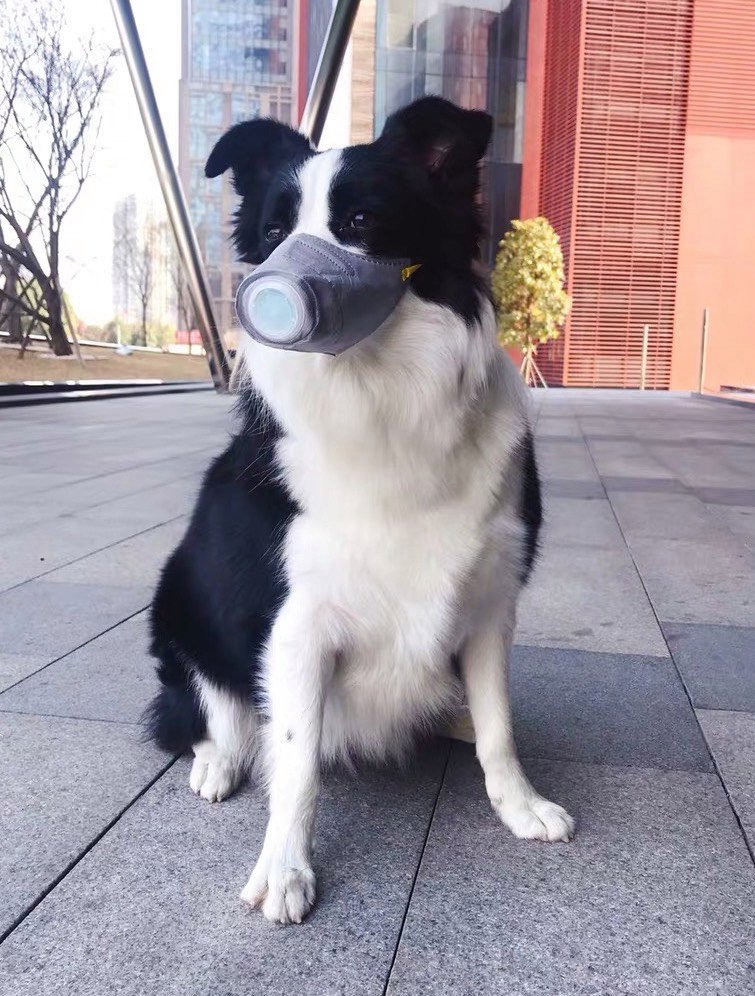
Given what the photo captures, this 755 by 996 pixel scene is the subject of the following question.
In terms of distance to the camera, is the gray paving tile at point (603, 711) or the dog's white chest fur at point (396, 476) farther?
the gray paving tile at point (603, 711)

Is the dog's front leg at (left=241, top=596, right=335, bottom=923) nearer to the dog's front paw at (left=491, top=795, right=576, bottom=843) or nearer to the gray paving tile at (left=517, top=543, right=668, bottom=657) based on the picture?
the dog's front paw at (left=491, top=795, right=576, bottom=843)

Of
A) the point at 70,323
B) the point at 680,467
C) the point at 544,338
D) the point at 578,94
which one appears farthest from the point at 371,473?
the point at 578,94

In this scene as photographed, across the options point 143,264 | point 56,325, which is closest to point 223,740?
point 56,325

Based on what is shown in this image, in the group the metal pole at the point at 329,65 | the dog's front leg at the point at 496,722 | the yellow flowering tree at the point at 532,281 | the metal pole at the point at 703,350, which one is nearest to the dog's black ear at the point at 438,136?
the dog's front leg at the point at 496,722

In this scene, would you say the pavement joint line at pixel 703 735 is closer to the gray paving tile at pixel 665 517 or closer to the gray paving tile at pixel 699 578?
the gray paving tile at pixel 699 578

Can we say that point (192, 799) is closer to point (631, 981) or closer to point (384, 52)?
point (631, 981)

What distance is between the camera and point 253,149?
176 centimetres

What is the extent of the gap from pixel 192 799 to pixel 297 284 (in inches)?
40.7

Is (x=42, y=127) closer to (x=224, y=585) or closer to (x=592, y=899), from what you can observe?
(x=224, y=585)

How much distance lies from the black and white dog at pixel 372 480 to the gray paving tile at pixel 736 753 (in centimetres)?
38

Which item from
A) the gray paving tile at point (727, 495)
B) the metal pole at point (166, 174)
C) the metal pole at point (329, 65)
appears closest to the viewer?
the gray paving tile at point (727, 495)

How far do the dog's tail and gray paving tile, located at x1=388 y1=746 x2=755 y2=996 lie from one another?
0.54 meters

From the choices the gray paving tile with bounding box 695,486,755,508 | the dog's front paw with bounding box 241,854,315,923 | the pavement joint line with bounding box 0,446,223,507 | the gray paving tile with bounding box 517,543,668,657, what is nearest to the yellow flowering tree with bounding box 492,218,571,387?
the pavement joint line with bounding box 0,446,223,507

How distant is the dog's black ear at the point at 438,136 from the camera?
1581 mm
